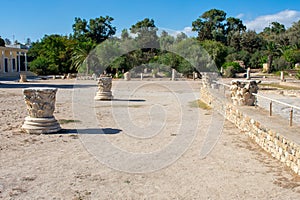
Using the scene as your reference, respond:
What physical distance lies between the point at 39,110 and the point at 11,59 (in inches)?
1637

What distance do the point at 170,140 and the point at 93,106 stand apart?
686cm

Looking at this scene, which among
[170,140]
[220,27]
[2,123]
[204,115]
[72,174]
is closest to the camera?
[72,174]

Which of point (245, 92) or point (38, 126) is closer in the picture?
point (38, 126)

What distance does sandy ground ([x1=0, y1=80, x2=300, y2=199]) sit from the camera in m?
4.86

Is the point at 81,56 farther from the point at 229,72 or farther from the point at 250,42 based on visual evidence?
the point at 250,42

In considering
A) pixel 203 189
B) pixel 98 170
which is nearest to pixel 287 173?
pixel 203 189

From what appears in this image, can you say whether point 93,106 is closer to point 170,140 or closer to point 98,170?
point 170,140

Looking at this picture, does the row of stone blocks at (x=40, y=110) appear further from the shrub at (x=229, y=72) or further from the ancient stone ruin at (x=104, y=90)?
the shrub at (x=229, y=72)

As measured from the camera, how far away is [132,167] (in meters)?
6.05

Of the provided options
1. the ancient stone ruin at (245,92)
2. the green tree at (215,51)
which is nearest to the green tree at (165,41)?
the green tree at (215,51)

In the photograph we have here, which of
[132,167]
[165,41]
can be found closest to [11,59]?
[165,41]

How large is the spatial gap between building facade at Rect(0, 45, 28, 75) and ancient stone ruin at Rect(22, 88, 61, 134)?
3691 cm

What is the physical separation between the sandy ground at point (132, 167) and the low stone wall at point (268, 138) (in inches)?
5.9

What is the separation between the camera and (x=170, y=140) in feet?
27.2
